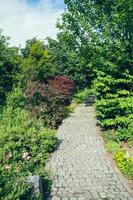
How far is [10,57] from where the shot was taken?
819 inches

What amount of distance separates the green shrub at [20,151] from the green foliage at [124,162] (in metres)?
2.40

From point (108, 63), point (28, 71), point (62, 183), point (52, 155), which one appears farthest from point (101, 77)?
point (28, 71)

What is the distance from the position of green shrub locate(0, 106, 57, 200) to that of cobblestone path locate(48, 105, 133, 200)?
0.56 m

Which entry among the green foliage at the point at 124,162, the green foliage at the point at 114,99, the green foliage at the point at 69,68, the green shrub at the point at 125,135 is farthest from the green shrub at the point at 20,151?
the green foliage at the point at 69,68

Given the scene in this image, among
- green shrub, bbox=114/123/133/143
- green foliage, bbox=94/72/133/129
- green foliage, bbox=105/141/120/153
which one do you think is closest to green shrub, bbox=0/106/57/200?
green foliage, bbox=105/141/120/153

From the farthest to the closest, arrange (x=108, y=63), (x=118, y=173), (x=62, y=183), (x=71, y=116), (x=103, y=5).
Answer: (x=71, y=116) → (x=103, y=5) → (x=108, y=63) → (x=118, y=173) → (x=62, y=183)

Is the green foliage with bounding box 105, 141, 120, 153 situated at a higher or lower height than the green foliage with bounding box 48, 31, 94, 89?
lower

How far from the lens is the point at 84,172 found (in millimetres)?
9344

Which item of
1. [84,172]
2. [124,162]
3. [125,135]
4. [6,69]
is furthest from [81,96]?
[84,172]

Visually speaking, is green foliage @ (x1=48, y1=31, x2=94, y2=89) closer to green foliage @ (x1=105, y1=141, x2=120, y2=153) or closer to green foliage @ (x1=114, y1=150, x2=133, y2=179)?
green foliage @ (x1=105, y1=141, x2=120, y2=153)

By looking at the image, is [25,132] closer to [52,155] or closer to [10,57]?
[52,155]

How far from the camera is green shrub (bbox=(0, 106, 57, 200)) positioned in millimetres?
6199

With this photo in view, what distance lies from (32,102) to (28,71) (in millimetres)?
6892

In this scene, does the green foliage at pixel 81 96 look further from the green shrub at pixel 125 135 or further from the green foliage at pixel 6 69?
the green shrub at pixel 125 135
